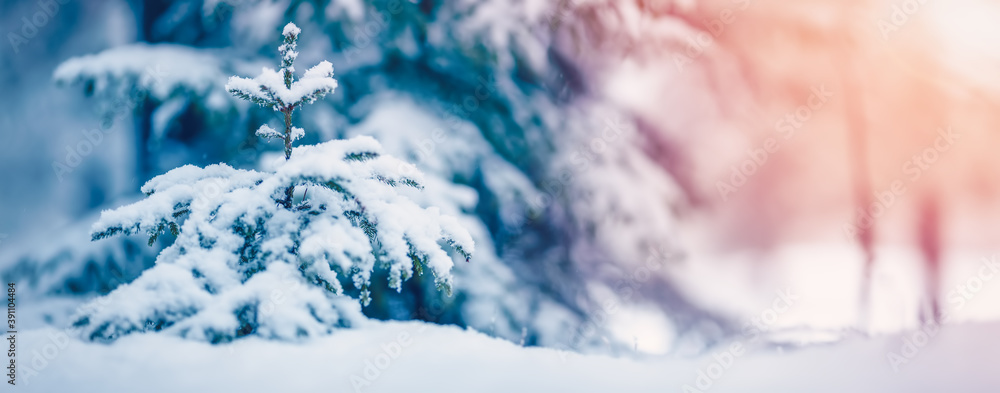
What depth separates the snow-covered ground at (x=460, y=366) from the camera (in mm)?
2102

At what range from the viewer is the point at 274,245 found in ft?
8.07

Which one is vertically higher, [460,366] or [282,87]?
[282,87]

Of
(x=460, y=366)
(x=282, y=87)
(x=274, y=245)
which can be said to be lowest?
(x=460, y=366)

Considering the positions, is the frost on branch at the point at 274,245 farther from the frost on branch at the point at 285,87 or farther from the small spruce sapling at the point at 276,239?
the frost on branch at the point at 285,87

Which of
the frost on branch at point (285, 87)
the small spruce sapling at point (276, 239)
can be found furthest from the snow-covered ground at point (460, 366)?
the frost on branch at point (285, 87)

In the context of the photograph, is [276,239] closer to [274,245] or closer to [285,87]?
[274,245]

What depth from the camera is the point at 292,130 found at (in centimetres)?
281

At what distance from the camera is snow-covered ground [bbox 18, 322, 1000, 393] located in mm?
2102

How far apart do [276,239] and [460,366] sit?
0.90 meters

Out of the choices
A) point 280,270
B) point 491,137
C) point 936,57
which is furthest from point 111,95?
point 936,57

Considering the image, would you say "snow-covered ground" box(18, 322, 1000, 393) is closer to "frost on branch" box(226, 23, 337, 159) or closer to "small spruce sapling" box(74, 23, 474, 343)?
"small spruce sapling" box(74, 23, 474, 343)

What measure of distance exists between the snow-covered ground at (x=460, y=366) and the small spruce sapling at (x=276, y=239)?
92 mm

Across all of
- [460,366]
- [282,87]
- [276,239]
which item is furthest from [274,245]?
[460,366]

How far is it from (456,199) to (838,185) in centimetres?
284
